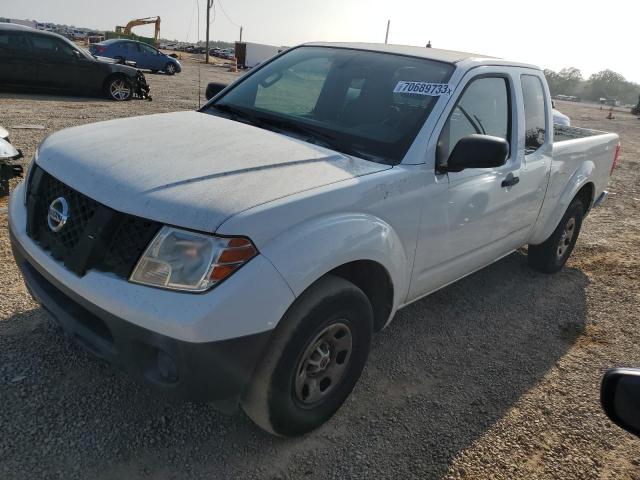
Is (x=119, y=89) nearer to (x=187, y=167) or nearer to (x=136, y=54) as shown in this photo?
(x=136, y=54)

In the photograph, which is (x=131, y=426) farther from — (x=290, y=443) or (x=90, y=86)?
(x=90, y=86)

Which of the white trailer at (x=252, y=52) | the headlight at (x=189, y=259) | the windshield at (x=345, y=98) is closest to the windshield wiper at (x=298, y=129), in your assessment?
the windshield at (x=345, y=98)

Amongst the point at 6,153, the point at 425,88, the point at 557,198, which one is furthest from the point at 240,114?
the point at 6,153

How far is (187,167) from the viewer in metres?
2.39

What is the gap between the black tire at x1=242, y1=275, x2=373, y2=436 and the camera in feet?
7.36

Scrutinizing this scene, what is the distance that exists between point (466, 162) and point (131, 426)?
213cm

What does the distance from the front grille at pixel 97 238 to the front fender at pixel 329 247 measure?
507mm

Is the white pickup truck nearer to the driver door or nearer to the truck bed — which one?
the driver door

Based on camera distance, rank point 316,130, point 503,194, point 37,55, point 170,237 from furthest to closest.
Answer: point 37,55 < point 503,194 < point 316,130 < point 170,237

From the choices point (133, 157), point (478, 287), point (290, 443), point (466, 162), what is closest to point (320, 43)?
point (466, 162)

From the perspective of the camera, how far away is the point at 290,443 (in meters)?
2.60

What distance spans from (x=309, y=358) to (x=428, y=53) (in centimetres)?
215

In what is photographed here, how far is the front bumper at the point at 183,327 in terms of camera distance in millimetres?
1984

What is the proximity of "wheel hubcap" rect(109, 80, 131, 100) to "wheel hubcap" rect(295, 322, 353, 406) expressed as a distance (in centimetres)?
1313
